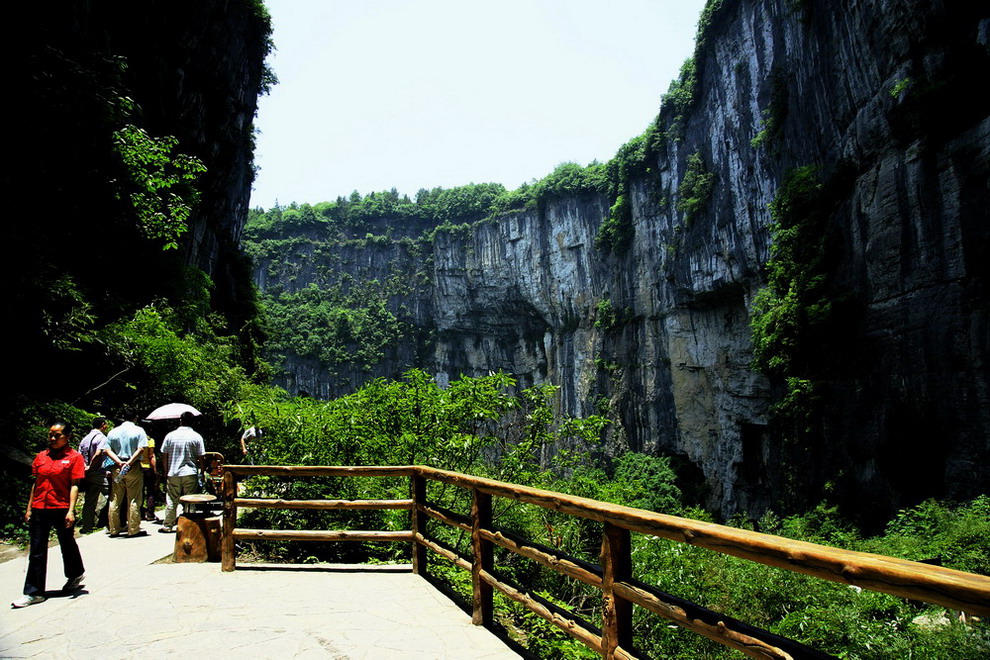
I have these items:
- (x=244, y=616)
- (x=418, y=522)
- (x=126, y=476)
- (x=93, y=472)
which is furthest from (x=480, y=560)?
(x=93, y=472)

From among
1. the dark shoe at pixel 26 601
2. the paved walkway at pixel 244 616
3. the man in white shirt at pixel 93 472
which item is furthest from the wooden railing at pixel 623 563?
the man in white shirt at pixel 93 472

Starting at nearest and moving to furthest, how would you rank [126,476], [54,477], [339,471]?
1. [54,477]
2. [339,471]
3. [126,476]

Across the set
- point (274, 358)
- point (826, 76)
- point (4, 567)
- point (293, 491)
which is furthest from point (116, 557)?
point (274, 358)

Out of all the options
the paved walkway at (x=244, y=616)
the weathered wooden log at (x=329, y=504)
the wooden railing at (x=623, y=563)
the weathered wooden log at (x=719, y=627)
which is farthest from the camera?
the weathered wooden log at (x=329, y=504)

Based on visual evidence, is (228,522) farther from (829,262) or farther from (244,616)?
(829,262)

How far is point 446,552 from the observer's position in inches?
168

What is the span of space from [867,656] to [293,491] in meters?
5.39

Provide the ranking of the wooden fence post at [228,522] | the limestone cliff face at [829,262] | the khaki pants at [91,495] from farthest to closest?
the limestone cliff face at [829,262]
the khaki pants at [91,495]
the wooden fence post at [228,522]

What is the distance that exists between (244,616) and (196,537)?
1.83 metres

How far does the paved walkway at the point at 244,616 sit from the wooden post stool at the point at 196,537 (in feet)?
0.45

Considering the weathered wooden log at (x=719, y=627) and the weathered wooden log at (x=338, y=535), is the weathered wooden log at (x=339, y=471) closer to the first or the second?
the weathered wooden log at (x=338, y=535)

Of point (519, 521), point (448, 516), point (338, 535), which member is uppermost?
point (448, 516)

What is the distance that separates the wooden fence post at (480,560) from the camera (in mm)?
3600

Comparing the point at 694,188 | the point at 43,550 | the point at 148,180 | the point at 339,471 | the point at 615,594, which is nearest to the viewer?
the point at 615,594
